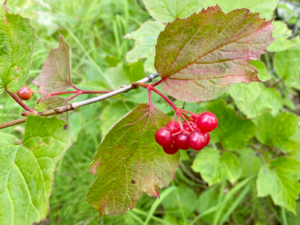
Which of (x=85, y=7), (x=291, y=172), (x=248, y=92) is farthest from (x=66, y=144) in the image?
(x=85, y=7)

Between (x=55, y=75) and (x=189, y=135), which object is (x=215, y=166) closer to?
(x=189, y=135)

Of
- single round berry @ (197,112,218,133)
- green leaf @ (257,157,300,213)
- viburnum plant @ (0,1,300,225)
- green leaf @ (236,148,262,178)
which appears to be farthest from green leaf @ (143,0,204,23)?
green leaf @ (236,148,262,178)

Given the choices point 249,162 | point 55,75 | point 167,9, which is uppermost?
point 167,9

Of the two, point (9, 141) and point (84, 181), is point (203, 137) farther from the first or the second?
point (84, 181)

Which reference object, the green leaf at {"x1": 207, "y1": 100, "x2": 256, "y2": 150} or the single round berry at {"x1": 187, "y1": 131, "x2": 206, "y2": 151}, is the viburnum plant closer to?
the single round berry at {"x1": 187, "y1": 131, "x2": 206, "y2": 151}

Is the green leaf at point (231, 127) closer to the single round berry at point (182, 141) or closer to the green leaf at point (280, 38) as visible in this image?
the green leaf at point (280, 38)

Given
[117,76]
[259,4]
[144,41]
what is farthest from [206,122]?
[117,76]
